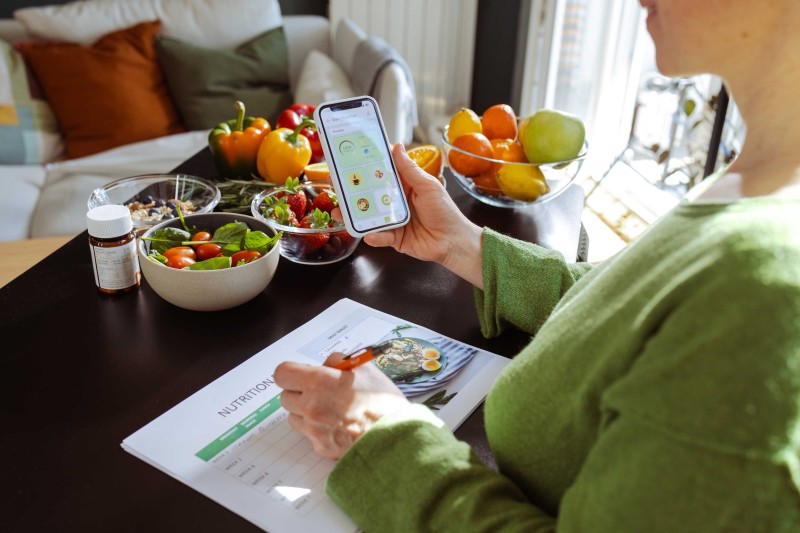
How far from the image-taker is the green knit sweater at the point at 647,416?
0.42 m

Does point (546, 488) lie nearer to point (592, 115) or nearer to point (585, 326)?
point (585, 326)

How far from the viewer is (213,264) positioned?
36.3 inches

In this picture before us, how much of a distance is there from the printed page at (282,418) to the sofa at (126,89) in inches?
68.6

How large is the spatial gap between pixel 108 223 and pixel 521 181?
0.70m

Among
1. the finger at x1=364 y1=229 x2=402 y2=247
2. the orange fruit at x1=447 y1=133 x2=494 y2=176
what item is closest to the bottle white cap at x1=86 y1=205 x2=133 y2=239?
the finger at x1=364 y1=229 x2=402 y2=247

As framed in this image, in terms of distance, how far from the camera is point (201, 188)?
1.28 metres

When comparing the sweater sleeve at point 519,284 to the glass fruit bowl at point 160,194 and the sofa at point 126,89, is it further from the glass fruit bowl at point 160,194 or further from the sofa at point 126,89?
the sofa at point 126,89

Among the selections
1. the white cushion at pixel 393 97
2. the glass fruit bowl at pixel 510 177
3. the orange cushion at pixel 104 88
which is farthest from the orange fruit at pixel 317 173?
the orange cushion at pixel 104 88

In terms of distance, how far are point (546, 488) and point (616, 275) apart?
194 millimetres

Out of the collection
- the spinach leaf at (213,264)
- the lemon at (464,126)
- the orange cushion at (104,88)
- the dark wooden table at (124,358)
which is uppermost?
the lemon at (464,126)

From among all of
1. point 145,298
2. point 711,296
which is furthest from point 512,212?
point 711,296

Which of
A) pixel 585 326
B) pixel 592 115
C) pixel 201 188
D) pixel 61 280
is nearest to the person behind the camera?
pixel 585 326

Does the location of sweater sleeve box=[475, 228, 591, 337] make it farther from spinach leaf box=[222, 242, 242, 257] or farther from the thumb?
spinach leaf box=[222, 242, 242, 257]

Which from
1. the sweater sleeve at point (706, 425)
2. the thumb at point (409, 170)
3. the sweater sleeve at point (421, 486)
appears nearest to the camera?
the sweater sleeve at point (706, 425)
